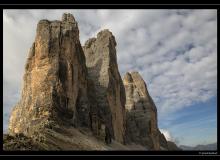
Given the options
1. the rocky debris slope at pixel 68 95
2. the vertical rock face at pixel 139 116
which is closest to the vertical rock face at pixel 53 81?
the rocky debris slope at pixel 68 95

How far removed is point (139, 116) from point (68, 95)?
23267 millimetres

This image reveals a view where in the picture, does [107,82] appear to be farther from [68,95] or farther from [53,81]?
[53,81]

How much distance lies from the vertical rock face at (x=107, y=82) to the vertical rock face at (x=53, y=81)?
4987mm

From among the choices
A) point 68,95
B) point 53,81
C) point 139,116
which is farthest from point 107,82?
point 139,116

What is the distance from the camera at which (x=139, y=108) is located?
174ft

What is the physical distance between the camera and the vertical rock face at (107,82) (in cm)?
3788

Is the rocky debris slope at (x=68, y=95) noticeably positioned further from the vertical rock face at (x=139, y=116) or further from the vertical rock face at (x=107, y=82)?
the vertical rock face at (x=139, y=116)

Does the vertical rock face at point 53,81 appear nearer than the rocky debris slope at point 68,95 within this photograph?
No

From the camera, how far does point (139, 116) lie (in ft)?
168

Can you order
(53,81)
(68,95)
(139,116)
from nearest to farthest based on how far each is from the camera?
(53,81) < (68,95) < (139,116)

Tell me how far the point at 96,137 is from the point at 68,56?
6.44 metres

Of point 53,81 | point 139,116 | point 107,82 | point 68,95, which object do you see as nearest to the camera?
point 53,81
